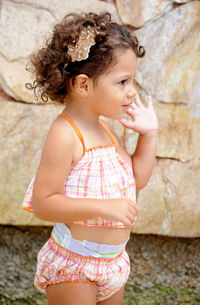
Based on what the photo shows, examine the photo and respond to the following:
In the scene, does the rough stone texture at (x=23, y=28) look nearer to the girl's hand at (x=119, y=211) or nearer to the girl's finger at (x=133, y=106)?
the girl's finger at (x=133, y=106)

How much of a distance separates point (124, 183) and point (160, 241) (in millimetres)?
1179

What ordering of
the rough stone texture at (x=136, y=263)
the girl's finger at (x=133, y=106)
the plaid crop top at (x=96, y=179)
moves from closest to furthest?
1. the plaid crop top at (x=96, y=179)
2. the girl's finger at (x=133, y=106)
3. the rough stone texture at (x=136, y=263)

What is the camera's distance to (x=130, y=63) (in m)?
1.37

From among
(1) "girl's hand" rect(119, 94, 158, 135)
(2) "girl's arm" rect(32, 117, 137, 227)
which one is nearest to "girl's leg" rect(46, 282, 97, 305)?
(2) "girl's arm" rect(32, 117, 137, 227)

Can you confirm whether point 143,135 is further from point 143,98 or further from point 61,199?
point 143,98

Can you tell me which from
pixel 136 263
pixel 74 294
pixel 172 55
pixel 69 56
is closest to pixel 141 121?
pixel 69 56

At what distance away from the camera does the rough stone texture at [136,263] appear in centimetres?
234

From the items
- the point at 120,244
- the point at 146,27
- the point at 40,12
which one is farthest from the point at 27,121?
the point at 120,244

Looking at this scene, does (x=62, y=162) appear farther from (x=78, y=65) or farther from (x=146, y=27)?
(x=146, y=27)

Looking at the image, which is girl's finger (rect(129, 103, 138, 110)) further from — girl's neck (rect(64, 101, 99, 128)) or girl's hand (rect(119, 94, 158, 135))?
girl's neck (rect(64, 101, 99, 128))

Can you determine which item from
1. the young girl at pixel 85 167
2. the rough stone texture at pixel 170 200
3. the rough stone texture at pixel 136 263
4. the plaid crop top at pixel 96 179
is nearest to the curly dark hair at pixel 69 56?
the young girl at pixel 85 167

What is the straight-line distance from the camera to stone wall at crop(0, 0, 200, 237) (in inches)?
80.1

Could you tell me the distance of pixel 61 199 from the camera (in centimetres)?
131

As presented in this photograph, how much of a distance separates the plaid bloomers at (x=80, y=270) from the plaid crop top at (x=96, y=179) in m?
0.12
